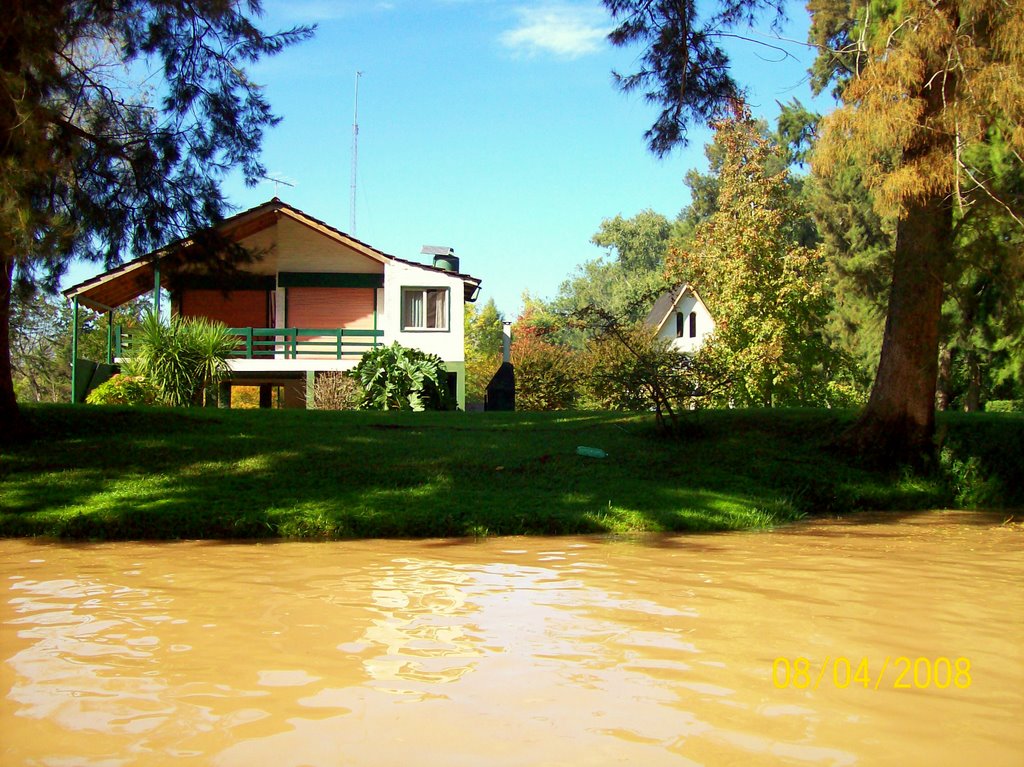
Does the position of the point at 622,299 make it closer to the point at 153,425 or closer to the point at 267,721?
the point at 153,425

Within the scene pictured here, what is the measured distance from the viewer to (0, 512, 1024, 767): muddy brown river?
320 cm

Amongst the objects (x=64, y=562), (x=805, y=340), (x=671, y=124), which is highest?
(x=671, y=124)

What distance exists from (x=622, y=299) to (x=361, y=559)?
207 feet

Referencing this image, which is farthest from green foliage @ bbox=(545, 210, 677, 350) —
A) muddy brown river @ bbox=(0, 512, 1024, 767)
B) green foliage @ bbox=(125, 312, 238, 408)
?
muddy brown river @ bbox=(0, 512, 1024, 767)

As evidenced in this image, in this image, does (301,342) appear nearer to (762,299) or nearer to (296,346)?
(296,346)

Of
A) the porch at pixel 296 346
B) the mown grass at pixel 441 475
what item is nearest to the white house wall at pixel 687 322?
the porch at pixel 296 346

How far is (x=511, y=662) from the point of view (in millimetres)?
4180

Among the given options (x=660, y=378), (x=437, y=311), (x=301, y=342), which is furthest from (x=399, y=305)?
(x=660, y=378)

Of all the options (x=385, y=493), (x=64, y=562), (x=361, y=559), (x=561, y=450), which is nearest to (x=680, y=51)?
(x=561, y=450)

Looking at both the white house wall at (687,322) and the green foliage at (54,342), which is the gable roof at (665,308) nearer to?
the white house wall at (687,322)

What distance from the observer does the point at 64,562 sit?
7.10 m

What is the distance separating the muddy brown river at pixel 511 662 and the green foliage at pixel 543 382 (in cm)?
2411

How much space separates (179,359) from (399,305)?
933 centimetres

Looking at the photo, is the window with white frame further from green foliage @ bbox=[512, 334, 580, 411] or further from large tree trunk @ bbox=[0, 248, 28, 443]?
large tree trunk @ bbox=[0, 248, 28, 443]
